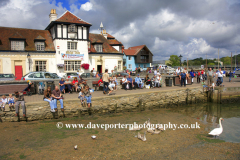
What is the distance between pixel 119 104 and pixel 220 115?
23.1 feet

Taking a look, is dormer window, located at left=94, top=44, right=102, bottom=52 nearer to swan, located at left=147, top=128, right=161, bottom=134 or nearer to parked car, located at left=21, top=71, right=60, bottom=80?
parked car, located at left=21, top=71, right=60, bottom=80

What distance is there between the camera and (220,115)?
12445mm

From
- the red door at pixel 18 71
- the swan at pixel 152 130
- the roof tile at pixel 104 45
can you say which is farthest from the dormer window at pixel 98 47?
the swan at pixel 152 130

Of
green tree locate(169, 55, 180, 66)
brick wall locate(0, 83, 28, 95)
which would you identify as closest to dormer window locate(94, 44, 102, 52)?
brick wall locate(0, 83, 28, 95)

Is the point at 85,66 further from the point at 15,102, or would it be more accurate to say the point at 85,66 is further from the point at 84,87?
the point at 15,102

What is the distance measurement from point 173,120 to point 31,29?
2573cm

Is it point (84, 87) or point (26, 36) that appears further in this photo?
point (26, 36)

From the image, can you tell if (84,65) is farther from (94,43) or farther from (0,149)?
(0,149)

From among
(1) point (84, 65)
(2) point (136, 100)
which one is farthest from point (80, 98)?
(1) point (84, 65)

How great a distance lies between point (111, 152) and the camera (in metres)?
6.82

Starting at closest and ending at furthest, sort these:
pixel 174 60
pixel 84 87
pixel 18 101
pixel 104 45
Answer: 1. pixel 18 101
2. pixel 84 87
3. pixel 104 45
4. pixel 174 60

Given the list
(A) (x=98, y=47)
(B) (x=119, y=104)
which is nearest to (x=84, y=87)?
(B) (x=119, y=104)

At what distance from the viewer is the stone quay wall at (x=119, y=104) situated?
1003cm

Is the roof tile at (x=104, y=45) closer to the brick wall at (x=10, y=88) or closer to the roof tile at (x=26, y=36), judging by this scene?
the roof tile at (x=26, y=36)
